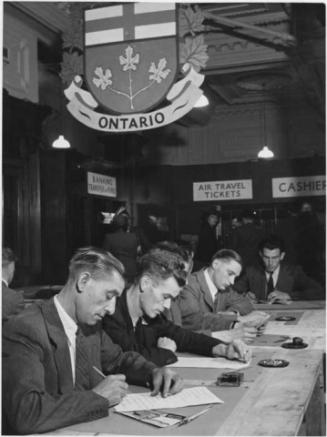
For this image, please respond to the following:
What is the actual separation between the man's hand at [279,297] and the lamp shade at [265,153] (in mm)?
1362

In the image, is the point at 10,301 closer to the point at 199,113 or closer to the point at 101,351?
the point at 101,351

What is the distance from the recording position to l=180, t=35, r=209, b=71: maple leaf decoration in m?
2.45

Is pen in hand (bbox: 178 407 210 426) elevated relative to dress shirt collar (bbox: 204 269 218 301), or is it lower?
lower

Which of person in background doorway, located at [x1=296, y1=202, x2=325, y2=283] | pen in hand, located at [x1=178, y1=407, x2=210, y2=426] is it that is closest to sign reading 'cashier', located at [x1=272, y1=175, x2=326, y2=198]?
person in background doorway, located at [x1=296, y1=202, x2=325, y2=283]

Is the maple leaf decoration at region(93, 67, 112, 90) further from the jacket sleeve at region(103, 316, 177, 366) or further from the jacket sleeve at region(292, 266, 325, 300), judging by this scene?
the jacket sleeve at region(292, 266, 325, 300)

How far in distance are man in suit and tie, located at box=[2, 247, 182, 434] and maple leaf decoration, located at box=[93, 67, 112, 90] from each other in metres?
0.90

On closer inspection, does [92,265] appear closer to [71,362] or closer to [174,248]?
[71,362]

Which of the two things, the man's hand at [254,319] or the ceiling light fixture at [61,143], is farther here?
the man's hand at [254,319]

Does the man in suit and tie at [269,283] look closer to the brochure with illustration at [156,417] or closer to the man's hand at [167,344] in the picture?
the man's hand at [167,344]

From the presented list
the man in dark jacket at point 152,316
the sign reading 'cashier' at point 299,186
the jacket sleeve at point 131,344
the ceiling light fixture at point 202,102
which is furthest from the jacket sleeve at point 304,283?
the ceiling light fixture at point 202,102

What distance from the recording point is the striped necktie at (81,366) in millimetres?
1839

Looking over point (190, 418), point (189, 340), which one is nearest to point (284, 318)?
point (189, 340)

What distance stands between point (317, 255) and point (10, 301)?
1.34 meters

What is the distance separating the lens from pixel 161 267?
237 centimetres
